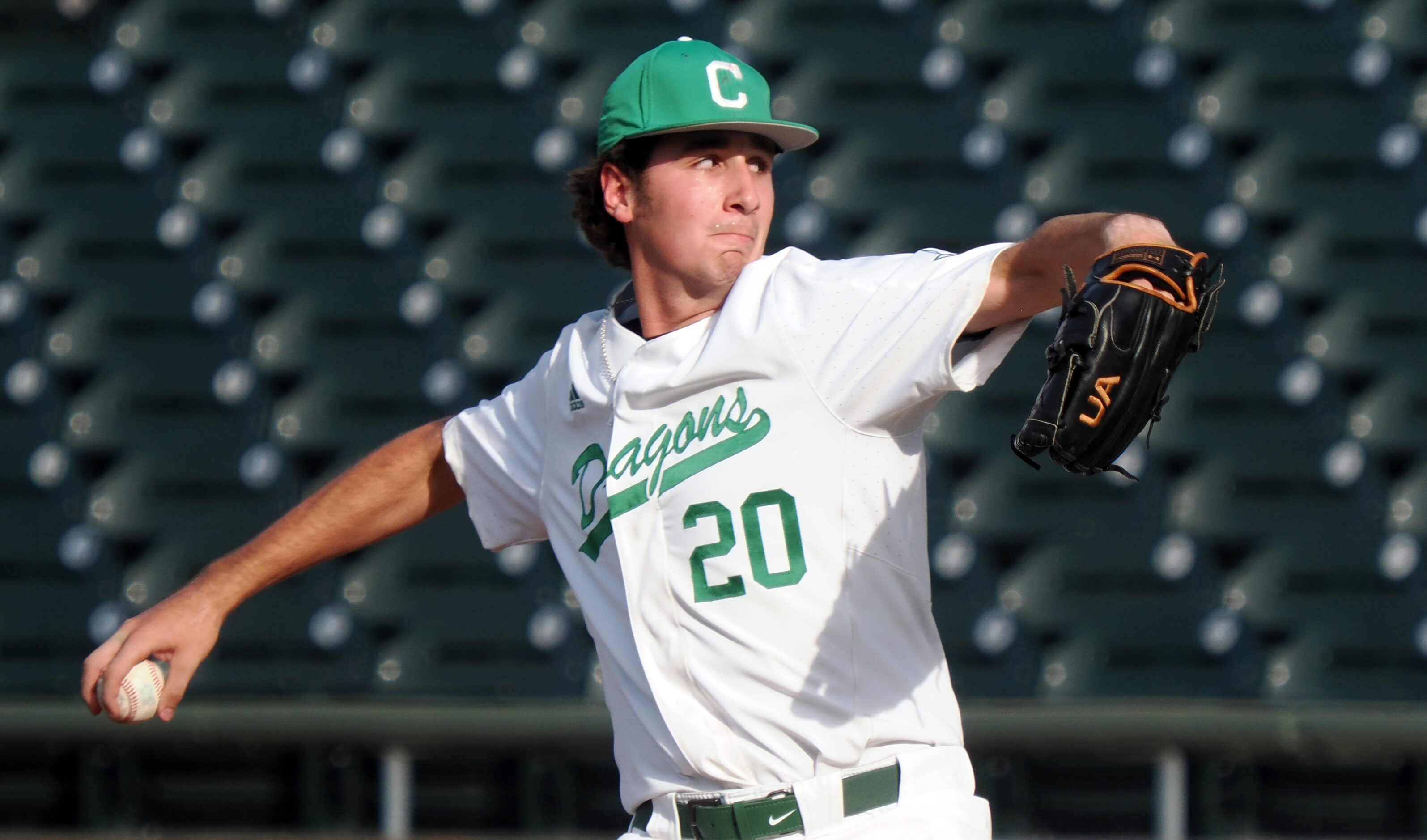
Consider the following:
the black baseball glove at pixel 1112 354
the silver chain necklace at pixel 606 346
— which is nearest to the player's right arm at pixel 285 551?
the silver chain necklace at pixel 606 346

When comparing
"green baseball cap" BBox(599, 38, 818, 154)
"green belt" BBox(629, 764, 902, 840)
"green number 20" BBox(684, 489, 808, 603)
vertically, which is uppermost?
"green baseball cap" BBox(599, 38, 818, 154)

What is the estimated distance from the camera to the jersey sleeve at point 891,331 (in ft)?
5.51

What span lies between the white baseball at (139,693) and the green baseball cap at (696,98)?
0.95 metres

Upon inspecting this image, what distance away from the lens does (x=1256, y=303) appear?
392 cm

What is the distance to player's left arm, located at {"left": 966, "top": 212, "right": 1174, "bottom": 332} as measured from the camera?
151cm

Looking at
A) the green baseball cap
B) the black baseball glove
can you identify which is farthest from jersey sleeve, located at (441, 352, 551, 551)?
the black baseball glove

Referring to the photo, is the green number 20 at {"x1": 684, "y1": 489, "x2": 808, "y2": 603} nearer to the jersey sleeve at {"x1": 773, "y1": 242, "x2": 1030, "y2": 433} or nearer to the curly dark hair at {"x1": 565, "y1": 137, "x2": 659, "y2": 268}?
the jersey sleeve at {"x1": 773, "y1": 242, "x2": 1030, "y2": 433}

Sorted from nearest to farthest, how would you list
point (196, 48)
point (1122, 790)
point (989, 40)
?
1. point (1122, 790)
2. point (989, 40)
3. point (196, 48)

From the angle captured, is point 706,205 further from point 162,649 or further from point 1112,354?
point 162,649

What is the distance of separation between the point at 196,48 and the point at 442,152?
82cm

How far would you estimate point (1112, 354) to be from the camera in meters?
1.44

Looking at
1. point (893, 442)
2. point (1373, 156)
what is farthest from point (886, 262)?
point (1373, 156)

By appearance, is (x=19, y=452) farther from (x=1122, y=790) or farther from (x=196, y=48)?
(x=1122, y=790)

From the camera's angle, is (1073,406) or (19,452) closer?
(1073,406)
